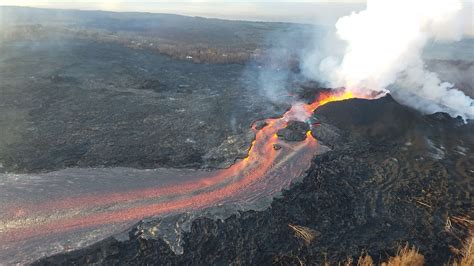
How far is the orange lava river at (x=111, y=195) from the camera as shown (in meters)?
14.3

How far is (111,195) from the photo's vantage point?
55.4 ft

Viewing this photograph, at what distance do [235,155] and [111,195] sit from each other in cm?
740

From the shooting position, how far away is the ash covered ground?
14547mm

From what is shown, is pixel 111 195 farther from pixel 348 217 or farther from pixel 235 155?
pixel 348 217

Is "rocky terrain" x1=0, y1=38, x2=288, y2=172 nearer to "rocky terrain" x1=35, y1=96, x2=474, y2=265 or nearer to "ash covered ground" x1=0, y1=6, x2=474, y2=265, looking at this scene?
"ash covered ground" x1=0, y1=6, x2=474, y2=265

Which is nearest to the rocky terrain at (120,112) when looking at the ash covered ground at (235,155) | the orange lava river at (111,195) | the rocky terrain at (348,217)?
the ash covered ground at (235,155)

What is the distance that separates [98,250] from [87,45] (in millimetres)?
43954

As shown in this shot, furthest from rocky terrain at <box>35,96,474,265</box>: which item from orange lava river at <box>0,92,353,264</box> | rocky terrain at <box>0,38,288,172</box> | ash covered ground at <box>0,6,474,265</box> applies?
rocky terrain at <box>0,38,288,172</box>

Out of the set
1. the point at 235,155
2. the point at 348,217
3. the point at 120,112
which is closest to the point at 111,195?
the point at 235,155

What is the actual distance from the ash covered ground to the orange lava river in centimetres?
73

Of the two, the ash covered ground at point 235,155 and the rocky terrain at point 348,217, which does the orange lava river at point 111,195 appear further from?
the rocky terrain at point 348,217

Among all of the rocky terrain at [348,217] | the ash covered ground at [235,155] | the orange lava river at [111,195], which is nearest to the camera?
the rocky terrain at [348,217]

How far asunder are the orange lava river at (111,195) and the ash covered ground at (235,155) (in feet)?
2.40

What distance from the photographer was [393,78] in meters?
32.8
